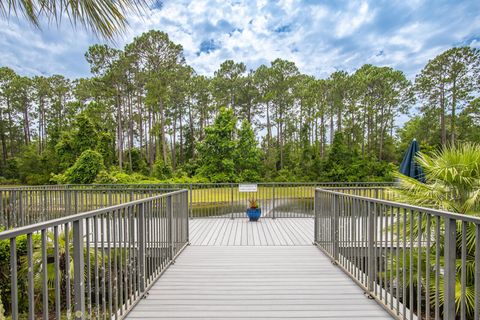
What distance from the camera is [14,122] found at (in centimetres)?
2808

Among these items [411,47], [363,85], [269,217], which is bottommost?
[269,217]

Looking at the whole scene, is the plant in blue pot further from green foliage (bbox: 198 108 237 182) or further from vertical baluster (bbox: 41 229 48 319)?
green foliage (bbox: 198 108 237 182)

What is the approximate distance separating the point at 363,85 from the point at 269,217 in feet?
57.8

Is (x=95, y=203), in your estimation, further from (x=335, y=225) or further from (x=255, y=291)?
Answer: (x=335, y=225)

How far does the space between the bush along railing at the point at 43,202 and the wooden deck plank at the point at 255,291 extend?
3.00 metres

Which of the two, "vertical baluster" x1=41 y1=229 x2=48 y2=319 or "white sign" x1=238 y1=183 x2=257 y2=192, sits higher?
"vertical baluster" x1=41 y1=229 x2=48 y2=319

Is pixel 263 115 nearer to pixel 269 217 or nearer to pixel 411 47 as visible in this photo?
pixel 411 47

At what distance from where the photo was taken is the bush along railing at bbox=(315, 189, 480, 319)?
1650mm

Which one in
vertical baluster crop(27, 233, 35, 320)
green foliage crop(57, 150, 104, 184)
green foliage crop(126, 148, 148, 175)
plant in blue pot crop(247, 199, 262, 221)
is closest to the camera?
vertical baluster crop(27, 233, 35, 320)

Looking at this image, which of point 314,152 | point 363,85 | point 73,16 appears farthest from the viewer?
point 314,152

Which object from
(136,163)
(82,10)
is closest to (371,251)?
(82,10)

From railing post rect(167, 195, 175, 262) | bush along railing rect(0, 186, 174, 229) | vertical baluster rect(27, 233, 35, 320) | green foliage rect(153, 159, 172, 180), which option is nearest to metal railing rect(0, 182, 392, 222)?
bush along railing rect(0, 186, 174, 229)

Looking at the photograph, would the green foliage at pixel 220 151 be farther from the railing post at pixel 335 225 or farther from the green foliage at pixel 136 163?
the railing post at pixel 335 225

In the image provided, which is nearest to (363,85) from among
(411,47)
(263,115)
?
(411,47)
